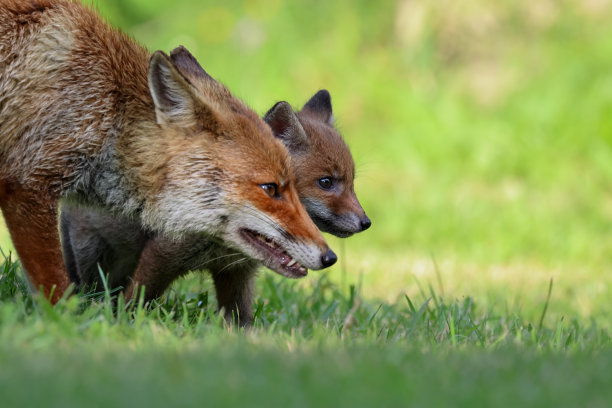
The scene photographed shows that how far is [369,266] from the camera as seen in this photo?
8.42 metres

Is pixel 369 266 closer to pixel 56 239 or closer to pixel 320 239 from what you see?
pixel 320 239

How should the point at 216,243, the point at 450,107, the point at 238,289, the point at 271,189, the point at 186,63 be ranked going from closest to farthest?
1. the point at 271,189
2. the point at 216,243
3. the point at 186,63
4. the point at 238,289
5. the point at 450,107

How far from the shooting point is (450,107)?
11523 millimetres

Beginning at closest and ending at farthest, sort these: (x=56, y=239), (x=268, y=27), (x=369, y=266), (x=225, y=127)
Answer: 1. (x=56, y=239)
2. (x=225, y=127)
3. (x=369, y=266)
4. (x=268, y=27)

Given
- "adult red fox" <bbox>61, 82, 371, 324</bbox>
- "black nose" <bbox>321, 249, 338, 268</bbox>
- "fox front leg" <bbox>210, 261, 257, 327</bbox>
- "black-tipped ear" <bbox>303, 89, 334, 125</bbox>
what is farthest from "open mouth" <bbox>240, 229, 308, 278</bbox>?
"black-tipped ear" <bbox>303, 89, 334, 125</bbox>

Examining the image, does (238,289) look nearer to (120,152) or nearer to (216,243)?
(216,243)

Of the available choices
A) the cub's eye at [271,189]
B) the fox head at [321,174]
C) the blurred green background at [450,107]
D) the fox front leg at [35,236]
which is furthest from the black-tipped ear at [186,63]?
the blurred green background at [450,107]

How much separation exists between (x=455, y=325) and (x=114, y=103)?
250 centimetres

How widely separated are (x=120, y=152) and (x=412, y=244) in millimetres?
5693

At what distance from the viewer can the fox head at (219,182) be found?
4.49 metres

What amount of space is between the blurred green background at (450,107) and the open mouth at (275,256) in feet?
11.0

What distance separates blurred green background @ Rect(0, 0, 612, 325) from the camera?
9.22 meters

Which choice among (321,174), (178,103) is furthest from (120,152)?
(321,174)

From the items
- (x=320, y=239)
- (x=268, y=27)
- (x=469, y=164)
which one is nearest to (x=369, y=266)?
(x=469, y=164)
